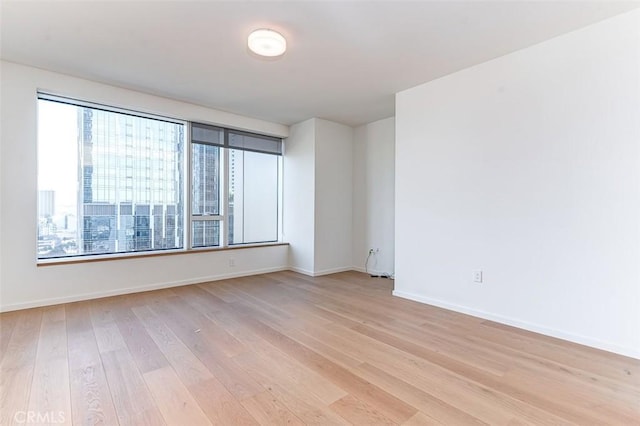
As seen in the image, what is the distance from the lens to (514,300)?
2736mm

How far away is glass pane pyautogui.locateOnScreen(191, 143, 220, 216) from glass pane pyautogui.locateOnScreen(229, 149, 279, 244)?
0.72 feet

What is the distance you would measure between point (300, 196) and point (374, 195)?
1249 mm

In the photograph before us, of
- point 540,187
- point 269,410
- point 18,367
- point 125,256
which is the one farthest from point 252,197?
point 540,187

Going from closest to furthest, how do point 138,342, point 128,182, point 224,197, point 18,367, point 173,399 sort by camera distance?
1. point 173,399
2. point 18,367
3. point 138,342
4. point 128,182
5. point 224,197

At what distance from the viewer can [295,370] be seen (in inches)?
77.6

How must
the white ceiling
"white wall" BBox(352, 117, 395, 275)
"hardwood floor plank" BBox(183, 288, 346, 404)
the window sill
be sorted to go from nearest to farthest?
"hardwood floor plank" BBox(183, 288, 346, 404)
the white ceiling
the window sill
"white wall" BBox(352, 117, 395, 275)

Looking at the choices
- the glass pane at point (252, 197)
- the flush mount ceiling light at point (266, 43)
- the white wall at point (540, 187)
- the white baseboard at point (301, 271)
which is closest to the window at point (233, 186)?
the glass pane at point (252, 197)

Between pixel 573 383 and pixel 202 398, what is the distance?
2.23 meters

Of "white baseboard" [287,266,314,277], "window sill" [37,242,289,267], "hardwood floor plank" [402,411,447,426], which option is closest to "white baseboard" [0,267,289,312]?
"window sill" [37,242,289,267]

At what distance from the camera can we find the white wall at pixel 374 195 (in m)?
4.77

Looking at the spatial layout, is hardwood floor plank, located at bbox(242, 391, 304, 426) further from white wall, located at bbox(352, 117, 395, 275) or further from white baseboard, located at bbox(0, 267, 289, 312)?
white wall, located at bbox(352, 117, 395, 275)

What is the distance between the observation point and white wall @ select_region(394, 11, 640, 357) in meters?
2.23

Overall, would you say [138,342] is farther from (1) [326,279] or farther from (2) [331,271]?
(2) [331,271]

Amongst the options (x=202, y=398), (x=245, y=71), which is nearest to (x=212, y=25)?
(x=245, y=71)
